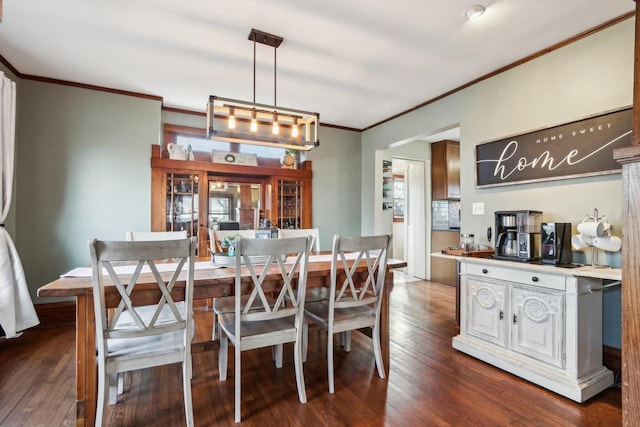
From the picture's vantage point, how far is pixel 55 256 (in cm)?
325

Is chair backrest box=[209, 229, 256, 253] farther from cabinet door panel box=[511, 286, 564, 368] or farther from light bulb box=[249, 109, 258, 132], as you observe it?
cabinet door panel box=[511, 286, 564, 368]

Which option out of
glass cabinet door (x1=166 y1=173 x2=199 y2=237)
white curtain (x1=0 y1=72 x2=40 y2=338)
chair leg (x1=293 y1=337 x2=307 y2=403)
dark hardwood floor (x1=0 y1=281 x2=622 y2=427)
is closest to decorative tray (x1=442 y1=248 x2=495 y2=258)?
dark hardwood floor (x1=0 y1=281 x2=622 y2=427)

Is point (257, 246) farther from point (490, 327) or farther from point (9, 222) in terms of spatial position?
point (9, 222)

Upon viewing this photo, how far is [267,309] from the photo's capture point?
179 centimetres

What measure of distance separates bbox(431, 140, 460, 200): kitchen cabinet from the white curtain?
17.8 ft

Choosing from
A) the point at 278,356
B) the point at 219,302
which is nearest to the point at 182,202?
the point at 219,302

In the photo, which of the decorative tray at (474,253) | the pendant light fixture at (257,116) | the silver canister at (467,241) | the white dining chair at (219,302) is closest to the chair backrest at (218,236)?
the white dining chair at (219,302)

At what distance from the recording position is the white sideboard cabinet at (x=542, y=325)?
77.2 inches

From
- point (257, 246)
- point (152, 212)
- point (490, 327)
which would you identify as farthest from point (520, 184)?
point (152, 212)

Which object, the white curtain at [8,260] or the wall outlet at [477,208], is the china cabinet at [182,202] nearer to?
the white curtain at [8,260]

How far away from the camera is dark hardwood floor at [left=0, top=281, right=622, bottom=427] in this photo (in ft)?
5.65

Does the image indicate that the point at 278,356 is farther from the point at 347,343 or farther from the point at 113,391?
the point at 113,391

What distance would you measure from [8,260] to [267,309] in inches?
98.3

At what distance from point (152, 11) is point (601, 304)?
369 cm
